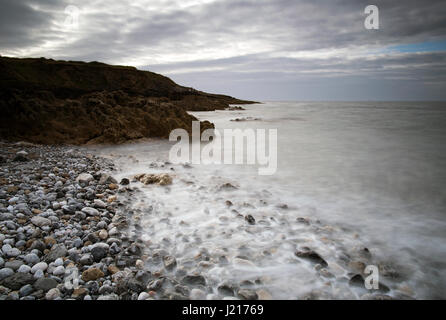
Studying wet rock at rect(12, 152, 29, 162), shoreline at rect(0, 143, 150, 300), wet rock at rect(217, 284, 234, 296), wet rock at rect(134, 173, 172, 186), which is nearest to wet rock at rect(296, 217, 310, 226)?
wet rock at rect(217, 284, 234, 296)

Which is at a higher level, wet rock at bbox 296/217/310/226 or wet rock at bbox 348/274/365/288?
wet rock at bbox 296/217/310/226

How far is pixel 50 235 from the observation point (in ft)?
8.45

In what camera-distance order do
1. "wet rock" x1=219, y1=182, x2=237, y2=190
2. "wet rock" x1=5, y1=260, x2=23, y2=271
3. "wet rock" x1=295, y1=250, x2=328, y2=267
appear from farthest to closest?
"wet rock" x1=219, y1=182, x2=237, y2=190 → "wet rock" x1=295, y1=250, x2=328, y2=267 → "wet rock" x1=5, y1=260, x2=23, y2=271

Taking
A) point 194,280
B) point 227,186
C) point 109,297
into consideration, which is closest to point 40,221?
point 109,297

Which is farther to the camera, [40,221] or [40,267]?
[40,221]

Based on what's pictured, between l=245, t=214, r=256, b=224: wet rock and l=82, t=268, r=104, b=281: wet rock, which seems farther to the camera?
l=245, t=214, r=256, b=224: wet rock

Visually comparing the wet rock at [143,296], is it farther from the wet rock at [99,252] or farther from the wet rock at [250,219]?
the wet rock at [250,219]

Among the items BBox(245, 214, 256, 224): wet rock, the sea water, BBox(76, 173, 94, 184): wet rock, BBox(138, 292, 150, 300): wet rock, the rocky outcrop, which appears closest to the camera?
BBox(138, 292, 150, 300): wet rock

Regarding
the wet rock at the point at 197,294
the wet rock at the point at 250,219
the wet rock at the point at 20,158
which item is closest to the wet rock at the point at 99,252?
the wet rock at the point at 197,294

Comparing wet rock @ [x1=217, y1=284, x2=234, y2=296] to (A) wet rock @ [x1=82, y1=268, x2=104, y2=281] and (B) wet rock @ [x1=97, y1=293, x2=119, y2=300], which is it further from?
(A) wet rock @ [x1=82, y1=268, x2=104, y2=281]

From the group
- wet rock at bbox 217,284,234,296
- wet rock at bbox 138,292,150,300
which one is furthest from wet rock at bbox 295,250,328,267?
wet rock at bbox 138,292,150,300

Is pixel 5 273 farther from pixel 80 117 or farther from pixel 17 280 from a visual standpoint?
pixel 80 117

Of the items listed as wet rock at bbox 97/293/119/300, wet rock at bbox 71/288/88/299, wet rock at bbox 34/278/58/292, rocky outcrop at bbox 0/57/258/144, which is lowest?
wet rock at bbox 97/293/119/300

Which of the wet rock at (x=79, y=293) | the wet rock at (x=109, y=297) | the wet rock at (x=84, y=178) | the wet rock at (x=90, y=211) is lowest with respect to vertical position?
the wet rock at (x=109, y=297)
